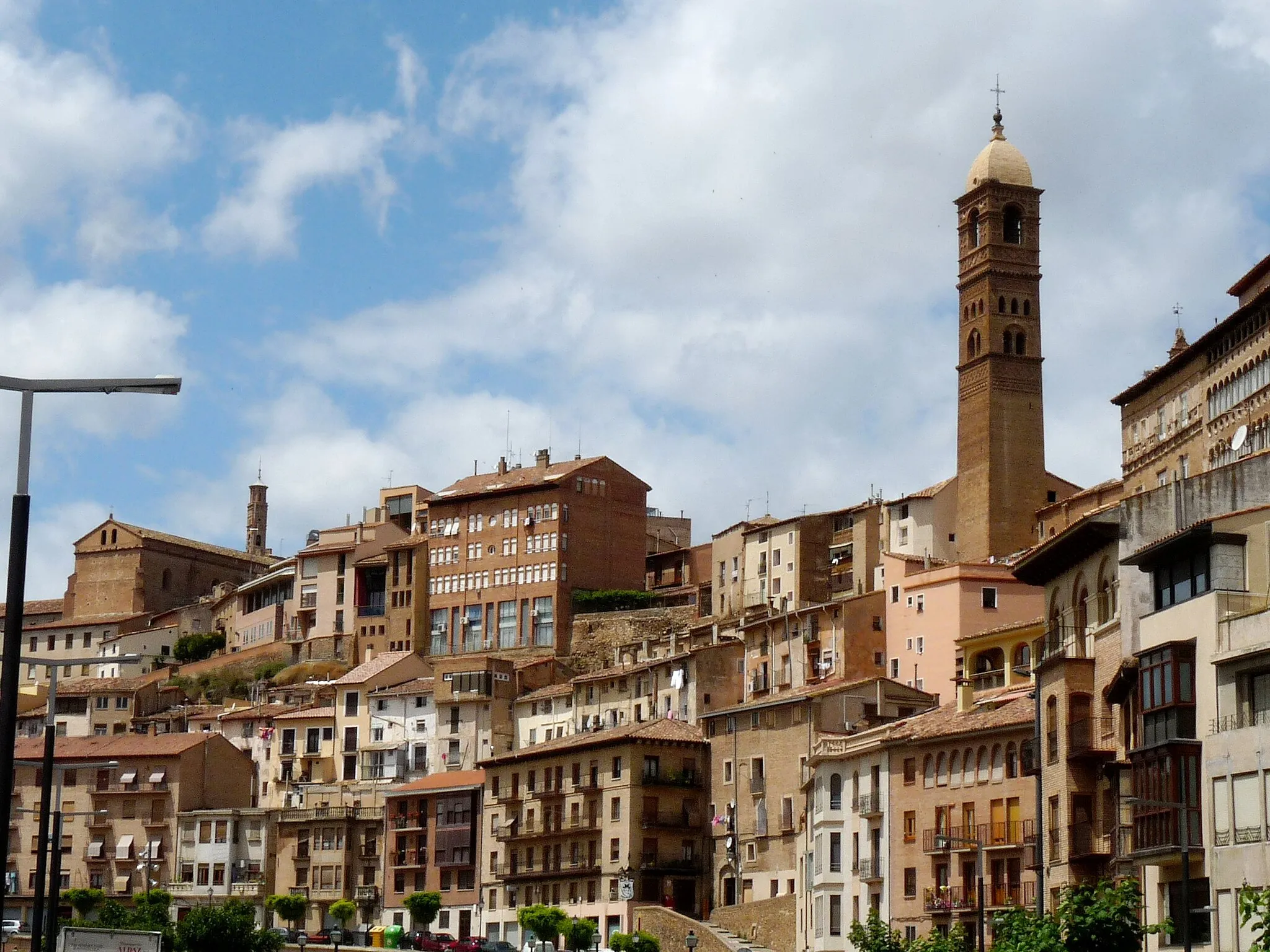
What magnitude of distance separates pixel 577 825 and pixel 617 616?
3548 cm

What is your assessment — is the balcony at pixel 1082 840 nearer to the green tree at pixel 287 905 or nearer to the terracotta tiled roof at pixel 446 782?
the terracotta tiled roof at pixel 446 782

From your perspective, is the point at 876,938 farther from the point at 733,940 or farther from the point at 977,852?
the point at 733,940

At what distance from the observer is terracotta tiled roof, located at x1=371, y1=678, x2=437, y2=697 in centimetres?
12850

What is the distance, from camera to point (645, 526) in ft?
509

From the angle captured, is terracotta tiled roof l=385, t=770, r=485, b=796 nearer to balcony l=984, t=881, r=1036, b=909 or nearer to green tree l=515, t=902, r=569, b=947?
green tree l=515, t=902, r=569, b=947

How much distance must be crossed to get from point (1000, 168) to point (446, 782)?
168ft

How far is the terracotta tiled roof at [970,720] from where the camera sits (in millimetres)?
74500

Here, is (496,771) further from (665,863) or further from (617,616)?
(617,616)

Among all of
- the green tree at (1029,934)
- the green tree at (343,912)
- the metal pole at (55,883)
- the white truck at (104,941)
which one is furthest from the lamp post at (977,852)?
the green tree at (343,912)

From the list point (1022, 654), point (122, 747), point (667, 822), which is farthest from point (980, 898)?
point (122, 747)

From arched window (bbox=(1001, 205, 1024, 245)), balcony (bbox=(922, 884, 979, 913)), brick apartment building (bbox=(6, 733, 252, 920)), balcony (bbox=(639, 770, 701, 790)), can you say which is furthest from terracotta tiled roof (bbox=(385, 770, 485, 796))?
arched window (bbox=(1001, 205, 1024, 245))

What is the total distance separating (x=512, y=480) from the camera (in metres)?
151

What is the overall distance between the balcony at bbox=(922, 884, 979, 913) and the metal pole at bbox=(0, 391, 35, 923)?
2182 inches

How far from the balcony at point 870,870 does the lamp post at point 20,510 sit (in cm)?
6175
